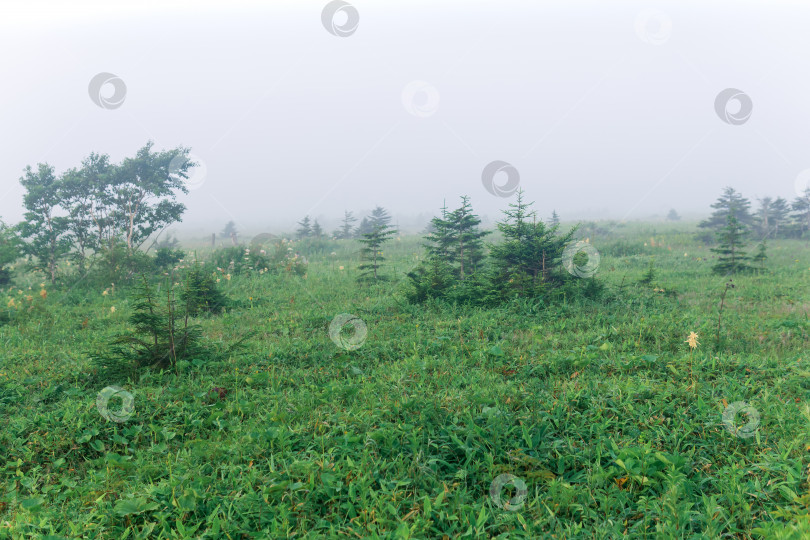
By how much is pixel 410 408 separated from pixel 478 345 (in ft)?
7.66

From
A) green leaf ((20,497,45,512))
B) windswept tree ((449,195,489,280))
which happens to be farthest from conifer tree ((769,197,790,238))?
green leaf ((20,497,45,512))

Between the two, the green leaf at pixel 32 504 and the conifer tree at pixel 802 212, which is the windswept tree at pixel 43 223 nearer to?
the green leaf at pixel 32 504

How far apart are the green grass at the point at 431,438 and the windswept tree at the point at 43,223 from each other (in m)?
9.19

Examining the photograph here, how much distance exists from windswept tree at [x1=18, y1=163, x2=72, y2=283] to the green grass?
30.2 ft

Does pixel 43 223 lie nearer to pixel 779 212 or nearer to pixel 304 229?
pixel 304 229

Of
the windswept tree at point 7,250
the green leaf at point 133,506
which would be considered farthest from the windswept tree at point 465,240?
the windswept tree at point 7,250

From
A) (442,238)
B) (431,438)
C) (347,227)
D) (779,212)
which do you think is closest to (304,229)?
(347,227)

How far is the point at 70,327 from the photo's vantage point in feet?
28.4

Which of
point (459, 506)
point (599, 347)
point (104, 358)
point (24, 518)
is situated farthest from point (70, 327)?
point (599, 347)

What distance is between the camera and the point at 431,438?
→ 4047 millimetres

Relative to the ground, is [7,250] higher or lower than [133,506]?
higher

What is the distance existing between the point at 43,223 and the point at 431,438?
17956mm

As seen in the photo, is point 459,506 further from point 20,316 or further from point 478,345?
point 20,316

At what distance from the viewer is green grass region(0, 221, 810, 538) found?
3166mm
